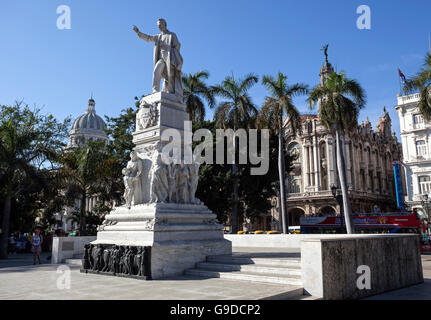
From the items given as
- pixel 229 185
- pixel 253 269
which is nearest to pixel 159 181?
pixel 253 269

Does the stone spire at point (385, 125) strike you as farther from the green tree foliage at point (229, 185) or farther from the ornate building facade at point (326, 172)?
the green tree foliage at point (229, 185)

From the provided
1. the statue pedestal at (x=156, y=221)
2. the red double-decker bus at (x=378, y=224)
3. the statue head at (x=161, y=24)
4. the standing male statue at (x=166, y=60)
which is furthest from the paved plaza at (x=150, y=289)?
the red double-decker bus at (x=378, y=224)

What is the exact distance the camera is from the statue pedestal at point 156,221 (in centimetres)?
925

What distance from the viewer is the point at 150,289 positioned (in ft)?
24.3

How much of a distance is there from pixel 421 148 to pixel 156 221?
150ft

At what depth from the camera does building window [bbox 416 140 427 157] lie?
150ft

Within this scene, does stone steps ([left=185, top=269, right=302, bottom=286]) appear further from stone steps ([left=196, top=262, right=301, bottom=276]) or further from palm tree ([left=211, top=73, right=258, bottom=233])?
palm tree ([left=211, top=73, right=258, bottom=233])

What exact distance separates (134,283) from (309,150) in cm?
5374

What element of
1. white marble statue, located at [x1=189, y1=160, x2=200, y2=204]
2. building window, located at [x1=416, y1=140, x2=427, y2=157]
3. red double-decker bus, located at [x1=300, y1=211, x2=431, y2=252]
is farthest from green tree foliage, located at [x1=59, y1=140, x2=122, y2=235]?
building window, located at [x1=416, y1=140, x2=427, y2=157]

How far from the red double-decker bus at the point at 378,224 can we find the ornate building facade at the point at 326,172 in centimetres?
1824

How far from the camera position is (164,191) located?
10.8m

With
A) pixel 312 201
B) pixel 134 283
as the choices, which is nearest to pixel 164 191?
pixel 134 283

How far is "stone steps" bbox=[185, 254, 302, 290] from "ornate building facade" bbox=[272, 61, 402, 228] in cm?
Answer: 4325

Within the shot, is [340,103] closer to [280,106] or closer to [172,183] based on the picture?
[280,106]
